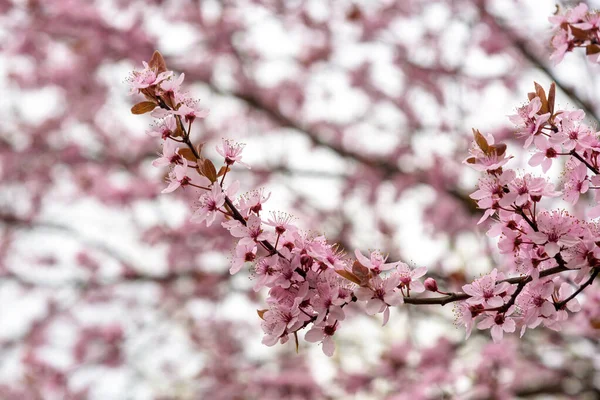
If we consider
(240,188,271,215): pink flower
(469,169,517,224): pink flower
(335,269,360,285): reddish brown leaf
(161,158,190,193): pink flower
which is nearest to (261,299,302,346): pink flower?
(335,269,360,285): reddish brown leaf

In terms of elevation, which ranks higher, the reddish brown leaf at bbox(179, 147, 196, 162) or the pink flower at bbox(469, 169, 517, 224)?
the reddish brown leaf at bbox(179, 147, 196, 162)

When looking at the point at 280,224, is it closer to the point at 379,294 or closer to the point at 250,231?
the point at 250,231

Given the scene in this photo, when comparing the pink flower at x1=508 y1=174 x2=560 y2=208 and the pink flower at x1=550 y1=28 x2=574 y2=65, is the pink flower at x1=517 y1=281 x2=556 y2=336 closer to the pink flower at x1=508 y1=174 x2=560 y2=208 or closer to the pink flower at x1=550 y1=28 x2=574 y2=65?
the pink flower at x1=508 y1=174 x2=560 y2=208

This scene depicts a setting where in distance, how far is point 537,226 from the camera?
1255 millimetres

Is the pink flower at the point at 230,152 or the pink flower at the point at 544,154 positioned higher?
the pink flower at the point at 230,152

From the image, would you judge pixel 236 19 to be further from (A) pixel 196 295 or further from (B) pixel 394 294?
(B) pixel 394 294

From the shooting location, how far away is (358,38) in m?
5.82

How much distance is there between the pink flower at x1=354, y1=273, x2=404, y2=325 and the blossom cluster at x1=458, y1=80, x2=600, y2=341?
157 mm

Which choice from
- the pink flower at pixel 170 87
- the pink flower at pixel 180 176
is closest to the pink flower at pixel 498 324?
the pink flower at pixel 180 176

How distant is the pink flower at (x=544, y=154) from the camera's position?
4.35ft

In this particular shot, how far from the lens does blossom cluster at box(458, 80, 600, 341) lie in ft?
4.05

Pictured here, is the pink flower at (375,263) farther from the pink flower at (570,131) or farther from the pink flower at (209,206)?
the pink flower at (570,131)

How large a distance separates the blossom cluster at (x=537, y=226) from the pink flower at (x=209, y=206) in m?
0.56

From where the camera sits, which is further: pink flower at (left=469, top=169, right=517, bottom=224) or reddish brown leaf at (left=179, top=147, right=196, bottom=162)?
reddish brown leaf at (left=179, top=147, right=196, bottom=162)
